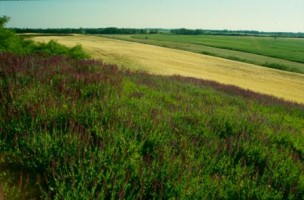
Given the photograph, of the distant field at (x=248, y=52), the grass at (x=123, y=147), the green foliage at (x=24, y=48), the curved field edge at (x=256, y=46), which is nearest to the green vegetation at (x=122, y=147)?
the grass at (x=123, y=147)

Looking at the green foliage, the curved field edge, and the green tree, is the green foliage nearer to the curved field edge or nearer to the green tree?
the green tree

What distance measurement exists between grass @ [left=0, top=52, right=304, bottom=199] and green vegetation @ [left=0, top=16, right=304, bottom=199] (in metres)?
0.01

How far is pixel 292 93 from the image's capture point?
24.9 meters

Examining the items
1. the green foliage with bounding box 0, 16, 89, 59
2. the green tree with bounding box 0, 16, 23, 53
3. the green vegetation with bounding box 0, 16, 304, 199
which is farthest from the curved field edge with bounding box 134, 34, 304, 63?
the green vegetation with bounding box 0, 16, 304, 199

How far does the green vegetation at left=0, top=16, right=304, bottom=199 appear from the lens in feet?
9.12

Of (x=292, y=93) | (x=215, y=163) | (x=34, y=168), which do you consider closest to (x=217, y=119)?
(x=215, y=163)

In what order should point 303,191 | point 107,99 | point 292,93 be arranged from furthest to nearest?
point 292,93 → point 107,99 → point 303,191

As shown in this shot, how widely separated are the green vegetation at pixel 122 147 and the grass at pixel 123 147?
13 millimetres

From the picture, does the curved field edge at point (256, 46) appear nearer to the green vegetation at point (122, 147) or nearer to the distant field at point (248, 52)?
Result: the distant field at point (248, 52)

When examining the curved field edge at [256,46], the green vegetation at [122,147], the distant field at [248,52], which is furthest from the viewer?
the curved field edge at [256,46]

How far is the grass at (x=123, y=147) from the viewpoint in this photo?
2785 mm

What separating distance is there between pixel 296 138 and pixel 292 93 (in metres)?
21.3

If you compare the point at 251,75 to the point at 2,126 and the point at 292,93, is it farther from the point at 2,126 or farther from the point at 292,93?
the point at 2,126

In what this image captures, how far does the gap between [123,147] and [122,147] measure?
0.06m
